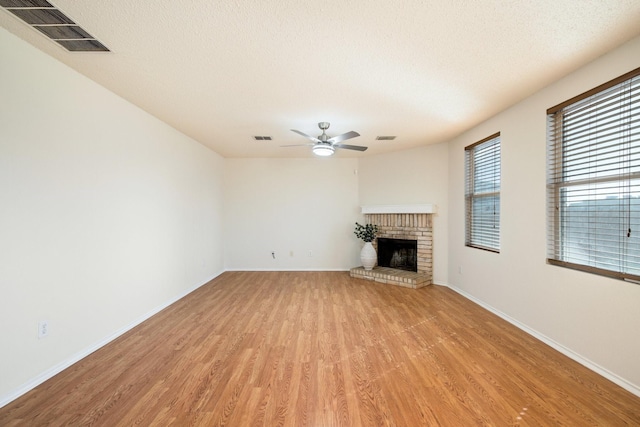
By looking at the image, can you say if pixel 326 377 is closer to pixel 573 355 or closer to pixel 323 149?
pixel 573 355

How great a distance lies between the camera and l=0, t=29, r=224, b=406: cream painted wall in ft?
6.13

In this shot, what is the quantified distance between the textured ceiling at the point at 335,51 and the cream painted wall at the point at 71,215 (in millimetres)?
305

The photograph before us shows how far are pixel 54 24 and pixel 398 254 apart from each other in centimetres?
540

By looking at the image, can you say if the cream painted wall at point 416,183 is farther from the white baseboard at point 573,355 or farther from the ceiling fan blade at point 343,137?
the ceiling fan blade at point 343,137

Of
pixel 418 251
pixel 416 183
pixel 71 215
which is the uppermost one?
pixel 416 183

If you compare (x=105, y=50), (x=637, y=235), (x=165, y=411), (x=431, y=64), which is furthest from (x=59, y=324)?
(x=637, y=235)

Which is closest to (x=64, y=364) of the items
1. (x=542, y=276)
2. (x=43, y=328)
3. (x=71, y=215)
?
(x=43, y=328)

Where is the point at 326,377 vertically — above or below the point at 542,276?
below

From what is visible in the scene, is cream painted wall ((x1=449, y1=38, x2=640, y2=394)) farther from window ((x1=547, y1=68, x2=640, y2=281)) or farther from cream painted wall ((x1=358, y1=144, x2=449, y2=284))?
cream painted wall ((x1=358, y1=144, x2=449, y2=284))

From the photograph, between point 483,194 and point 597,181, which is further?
point 483,194

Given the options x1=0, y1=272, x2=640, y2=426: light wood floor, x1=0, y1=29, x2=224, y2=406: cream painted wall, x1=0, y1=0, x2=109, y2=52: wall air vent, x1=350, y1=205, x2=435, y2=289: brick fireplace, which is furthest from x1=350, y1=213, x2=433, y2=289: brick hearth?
x1=0, y1=0, x2=109, y2=52: wall air vent

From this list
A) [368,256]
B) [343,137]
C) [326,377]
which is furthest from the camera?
[368,256]

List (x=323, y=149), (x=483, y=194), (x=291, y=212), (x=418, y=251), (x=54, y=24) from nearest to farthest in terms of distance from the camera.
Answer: (x=54, y=24) < (x=323, y=149) < (x=483, y=194) < (x=418, y=251) < (x=291, y=212)

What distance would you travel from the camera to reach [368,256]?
5199 mm
